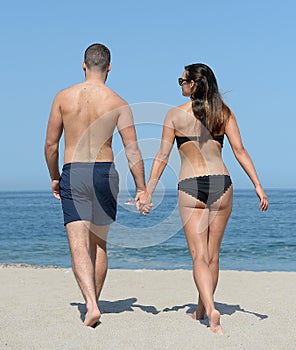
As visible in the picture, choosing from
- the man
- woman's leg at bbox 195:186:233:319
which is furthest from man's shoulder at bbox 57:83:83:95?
woman's leg at bbox 195:186:233:319

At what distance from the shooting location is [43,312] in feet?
18.5

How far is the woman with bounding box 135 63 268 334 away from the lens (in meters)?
5.02

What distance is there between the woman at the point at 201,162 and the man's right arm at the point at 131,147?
0.08 m

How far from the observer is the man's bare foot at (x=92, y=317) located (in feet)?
15.7

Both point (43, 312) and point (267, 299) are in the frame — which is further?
point (267, 299)

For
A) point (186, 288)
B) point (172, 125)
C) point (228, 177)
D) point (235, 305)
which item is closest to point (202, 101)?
point (172, 125)

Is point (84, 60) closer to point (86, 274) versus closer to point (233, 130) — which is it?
point (233, 130)

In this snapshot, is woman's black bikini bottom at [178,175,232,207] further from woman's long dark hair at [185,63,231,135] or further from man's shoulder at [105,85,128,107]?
man's shoulder at [105,85,128,107]

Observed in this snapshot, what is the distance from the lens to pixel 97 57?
16.9 feet

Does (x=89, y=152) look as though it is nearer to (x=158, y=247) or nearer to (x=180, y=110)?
(x=180, y=110)

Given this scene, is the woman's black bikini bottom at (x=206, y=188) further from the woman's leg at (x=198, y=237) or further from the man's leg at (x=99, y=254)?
the man's leg at (x=99, y=254)

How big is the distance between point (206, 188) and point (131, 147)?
2.11 feet

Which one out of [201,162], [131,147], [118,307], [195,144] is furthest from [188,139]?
[118,307]

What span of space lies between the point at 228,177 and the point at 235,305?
158 centimetres
